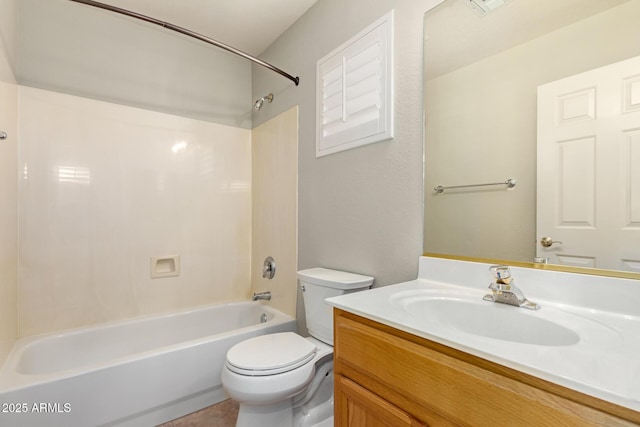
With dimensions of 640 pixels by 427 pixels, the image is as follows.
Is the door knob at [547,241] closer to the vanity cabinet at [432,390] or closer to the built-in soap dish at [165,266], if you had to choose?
the vanity cabinet at [432,390]

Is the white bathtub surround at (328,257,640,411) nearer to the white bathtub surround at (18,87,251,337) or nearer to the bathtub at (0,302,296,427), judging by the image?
the bathtub at (0,302,296,427)

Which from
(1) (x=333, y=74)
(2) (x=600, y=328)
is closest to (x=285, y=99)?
(1) (x=333, y=74)

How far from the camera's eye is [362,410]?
0.84 meters

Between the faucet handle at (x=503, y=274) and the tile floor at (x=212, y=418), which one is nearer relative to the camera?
the faucet handle at (x=503, y=274)

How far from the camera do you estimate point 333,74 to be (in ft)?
5.58

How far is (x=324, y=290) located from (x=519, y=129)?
1.10 metres

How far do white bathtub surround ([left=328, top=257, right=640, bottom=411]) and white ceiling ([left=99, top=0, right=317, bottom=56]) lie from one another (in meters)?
1.84

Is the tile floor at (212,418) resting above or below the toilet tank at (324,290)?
below

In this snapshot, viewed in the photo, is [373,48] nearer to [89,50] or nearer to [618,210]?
[618,210]

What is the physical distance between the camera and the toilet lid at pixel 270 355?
1228 millimetres

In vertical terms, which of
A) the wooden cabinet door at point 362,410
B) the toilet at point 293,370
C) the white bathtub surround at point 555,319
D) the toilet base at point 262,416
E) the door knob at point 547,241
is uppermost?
the door knob at point 547,241

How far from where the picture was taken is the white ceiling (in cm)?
186

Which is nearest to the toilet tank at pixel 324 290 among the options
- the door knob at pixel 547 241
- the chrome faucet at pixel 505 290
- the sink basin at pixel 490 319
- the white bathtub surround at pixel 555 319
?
the white bathtub surround at pixel 555 319

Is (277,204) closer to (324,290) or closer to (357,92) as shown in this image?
(324,290)
